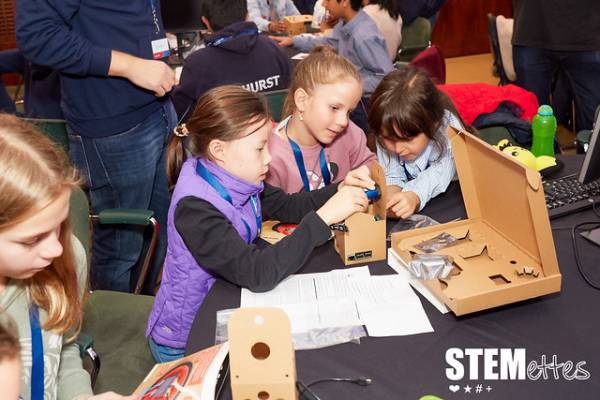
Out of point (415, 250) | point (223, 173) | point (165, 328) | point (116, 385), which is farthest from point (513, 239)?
point (116, 385)

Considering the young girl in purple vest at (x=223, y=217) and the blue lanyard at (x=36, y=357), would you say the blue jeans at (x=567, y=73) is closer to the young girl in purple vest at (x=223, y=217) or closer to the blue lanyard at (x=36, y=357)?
the young girl in purple vest at (x=223, y=217)

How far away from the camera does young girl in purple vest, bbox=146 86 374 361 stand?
63.2 inches

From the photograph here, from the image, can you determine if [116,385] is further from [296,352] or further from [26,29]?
[26,29]

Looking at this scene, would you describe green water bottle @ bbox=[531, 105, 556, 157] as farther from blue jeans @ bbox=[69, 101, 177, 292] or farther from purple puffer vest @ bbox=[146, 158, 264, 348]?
blue jeans @ bbox=[69, 101, 177, 292]

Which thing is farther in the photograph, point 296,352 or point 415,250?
point 415,250

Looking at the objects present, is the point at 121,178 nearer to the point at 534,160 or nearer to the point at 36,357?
the point at 36,357

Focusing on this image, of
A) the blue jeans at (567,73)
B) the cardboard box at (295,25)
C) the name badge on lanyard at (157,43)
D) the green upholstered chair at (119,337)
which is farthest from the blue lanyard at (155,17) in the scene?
the cardboard box at (295,25)

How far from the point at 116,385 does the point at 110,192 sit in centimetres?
91

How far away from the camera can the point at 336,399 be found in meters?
1.24

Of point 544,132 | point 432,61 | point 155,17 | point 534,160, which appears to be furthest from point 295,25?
point 534,160

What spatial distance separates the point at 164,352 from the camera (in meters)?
1.81

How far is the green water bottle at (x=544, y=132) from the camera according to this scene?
2312 millimetres

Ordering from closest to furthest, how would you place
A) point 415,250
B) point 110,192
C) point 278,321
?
1. point 278,321
2. point 415,250
3. point 110,192

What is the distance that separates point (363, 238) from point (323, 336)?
1.11 feet
